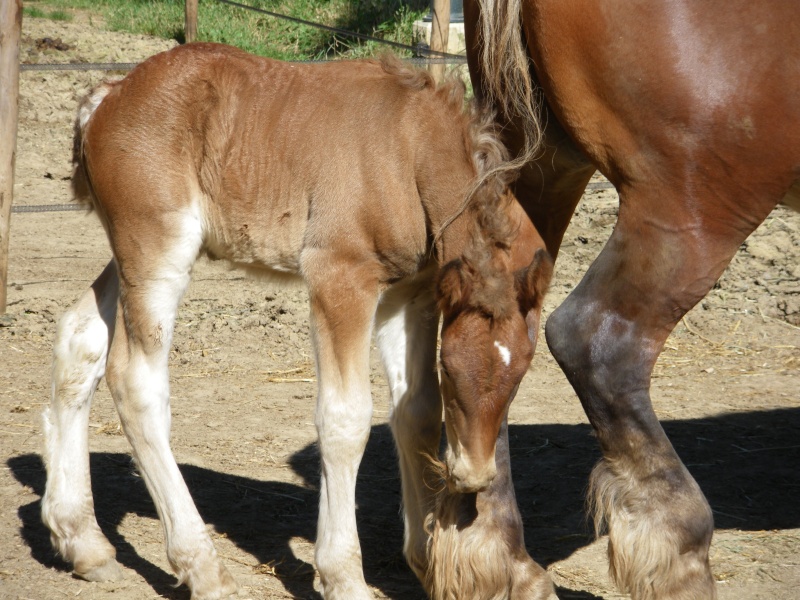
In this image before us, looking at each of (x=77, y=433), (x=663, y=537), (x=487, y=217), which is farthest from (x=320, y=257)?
(x=663, y=537)

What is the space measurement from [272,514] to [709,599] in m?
1.80

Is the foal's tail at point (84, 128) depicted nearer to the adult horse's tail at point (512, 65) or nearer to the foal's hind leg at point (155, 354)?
the foal's hind leg at point (155, 354)

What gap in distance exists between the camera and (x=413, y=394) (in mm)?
3350

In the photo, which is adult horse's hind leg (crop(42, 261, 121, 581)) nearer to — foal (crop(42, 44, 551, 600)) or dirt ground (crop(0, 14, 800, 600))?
foal (crop(42, 44, 551, 600))

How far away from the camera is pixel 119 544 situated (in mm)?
3570

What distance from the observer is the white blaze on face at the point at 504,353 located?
8.84 ft

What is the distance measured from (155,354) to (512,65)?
1434mm

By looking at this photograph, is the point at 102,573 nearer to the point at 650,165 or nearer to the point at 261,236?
the point at 261,236

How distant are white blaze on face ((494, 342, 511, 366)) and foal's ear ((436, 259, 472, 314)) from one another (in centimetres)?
15

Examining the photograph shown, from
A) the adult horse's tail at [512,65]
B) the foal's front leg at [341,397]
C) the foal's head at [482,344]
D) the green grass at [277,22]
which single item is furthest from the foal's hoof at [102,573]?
the green grass at [277,22]

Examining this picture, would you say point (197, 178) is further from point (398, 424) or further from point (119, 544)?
point (119, 544)

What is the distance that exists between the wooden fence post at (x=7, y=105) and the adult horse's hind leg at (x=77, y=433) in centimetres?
A: 279

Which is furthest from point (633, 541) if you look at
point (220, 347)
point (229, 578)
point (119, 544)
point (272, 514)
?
point (220, 347)

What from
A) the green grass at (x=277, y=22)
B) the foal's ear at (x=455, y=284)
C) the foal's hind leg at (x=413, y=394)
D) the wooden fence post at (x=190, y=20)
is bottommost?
the green grass at (x=277, y=22)
